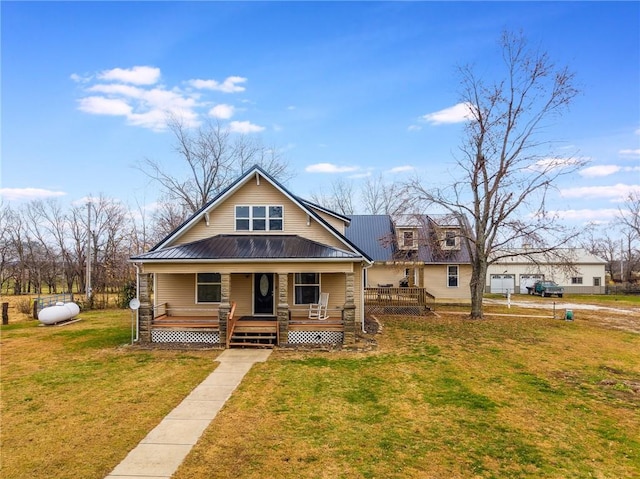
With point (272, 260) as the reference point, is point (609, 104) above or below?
above

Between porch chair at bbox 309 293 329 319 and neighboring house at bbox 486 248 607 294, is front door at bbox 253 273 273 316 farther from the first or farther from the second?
neighboring house at bbox 486 248 607 294

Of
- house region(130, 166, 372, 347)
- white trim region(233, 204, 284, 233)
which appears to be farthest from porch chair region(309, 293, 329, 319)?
white trim region(233, 204, 284, 233)

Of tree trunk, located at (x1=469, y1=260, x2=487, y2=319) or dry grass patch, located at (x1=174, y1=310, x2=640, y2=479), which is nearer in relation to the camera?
dry grass patch, located at (x1=174, y1=310, x2=640, y2=479)

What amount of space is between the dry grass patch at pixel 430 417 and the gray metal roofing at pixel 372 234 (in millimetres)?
16010

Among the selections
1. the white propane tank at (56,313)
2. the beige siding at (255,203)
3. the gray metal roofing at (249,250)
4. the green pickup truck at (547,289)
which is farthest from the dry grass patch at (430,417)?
the green pickup truck at (547,289)

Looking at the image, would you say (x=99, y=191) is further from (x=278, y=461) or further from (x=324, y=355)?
(x=278, y=461)

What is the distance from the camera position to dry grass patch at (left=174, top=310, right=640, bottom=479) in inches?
232

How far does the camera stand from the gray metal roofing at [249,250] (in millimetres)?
14305

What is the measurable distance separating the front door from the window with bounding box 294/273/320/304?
112 cm

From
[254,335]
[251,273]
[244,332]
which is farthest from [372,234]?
[244,332]

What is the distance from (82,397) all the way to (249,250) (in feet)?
24.4

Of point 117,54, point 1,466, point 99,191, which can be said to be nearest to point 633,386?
point 1,466

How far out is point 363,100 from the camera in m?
23.0

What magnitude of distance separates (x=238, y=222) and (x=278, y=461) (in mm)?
12075
